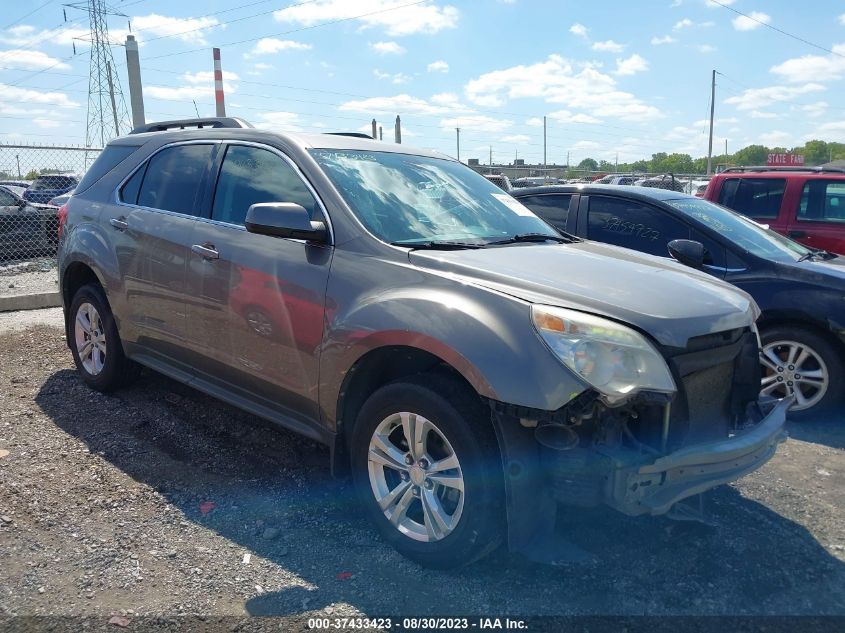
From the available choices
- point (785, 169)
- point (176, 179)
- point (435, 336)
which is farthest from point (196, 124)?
point (785, 169)

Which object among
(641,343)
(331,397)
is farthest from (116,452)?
(641,343)

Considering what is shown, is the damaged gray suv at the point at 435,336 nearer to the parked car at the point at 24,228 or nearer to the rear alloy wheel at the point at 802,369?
the rear alloy wheel at the point at 802,369

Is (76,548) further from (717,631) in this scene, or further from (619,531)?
(717,631)

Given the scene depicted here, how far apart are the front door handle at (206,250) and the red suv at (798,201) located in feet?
20.2

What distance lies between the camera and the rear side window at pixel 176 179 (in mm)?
4215

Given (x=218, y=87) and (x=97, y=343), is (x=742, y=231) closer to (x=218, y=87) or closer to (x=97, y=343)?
(x=97, y=343)

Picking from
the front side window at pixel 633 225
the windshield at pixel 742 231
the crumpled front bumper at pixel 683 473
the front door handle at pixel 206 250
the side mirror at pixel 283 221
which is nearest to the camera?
the crumpled front bumper at pixel 683 473

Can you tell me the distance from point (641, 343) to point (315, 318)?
4.87 feet

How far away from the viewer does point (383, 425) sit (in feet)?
10.0

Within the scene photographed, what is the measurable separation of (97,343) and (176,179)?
154 centimetres

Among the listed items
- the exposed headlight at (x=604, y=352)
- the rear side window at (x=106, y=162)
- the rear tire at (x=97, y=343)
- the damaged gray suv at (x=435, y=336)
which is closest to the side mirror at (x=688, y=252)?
the damaged gray suv at (x=435, y=336)

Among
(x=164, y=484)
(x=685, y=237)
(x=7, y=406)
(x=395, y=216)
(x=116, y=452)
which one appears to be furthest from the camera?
(x=685, y=237)

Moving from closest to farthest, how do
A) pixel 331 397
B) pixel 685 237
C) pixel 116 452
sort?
pixel 331 397 < pixel 116 452 < pixel 685 237

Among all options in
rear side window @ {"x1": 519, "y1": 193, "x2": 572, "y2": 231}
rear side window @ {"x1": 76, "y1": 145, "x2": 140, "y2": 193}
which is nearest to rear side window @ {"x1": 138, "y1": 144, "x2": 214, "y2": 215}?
rear side window @ {"x1": 76, "y1": 145, "x2": 140, "y2": 193}
